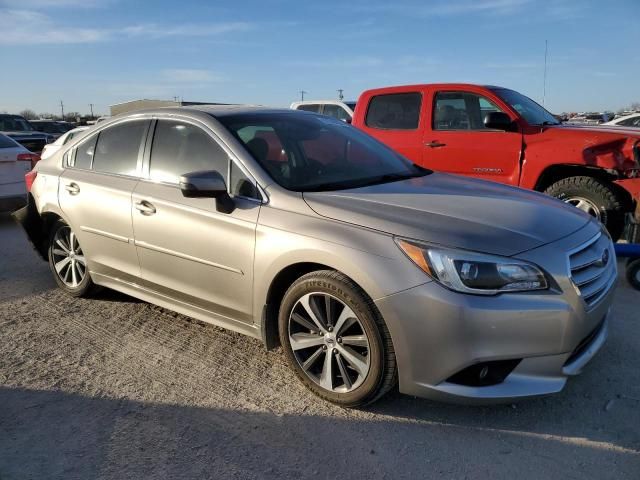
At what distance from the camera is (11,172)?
820 cm

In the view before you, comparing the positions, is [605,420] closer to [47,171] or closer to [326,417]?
[326,417]

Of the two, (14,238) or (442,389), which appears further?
(14,238)

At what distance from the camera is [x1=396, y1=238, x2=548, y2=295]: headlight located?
2566 mm

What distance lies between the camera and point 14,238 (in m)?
7.43

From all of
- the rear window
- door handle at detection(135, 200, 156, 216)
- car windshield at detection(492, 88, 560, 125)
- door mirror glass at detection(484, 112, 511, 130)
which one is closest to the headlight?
door handle at detection(135, 200, 156, 216)

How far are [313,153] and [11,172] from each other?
6.35m

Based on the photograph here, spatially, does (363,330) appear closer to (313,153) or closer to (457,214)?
(457,214)

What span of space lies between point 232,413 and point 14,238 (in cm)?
585

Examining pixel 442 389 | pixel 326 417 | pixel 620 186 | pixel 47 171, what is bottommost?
pixel 326 417

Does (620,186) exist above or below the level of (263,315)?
above

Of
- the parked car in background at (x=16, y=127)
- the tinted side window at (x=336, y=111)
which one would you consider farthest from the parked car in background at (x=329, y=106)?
the parked car in background at (x=16, y=127)

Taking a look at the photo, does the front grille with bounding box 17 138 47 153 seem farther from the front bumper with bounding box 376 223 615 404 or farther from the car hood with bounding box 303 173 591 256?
the front bumper with bounding box 376 223 615 404

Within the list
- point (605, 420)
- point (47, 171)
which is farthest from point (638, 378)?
point (47, 171)

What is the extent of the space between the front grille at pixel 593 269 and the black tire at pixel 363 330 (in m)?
0.98
